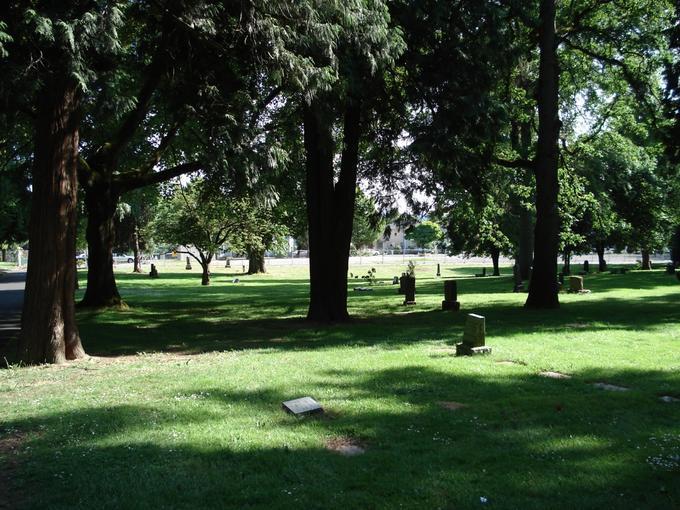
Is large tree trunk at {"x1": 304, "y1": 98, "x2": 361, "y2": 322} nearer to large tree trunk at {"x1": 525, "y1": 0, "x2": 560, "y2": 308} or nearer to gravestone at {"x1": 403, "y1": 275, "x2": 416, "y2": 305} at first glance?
gravestone at {"x1": 403, "y1": 275, "x2": 416, "y2": 305}

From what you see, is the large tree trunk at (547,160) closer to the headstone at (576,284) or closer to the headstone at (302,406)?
the headstone at (576,284)

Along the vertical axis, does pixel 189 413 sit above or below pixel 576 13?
below

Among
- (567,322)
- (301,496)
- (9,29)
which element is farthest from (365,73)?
(301,496)

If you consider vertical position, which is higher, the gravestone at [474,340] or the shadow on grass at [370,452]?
the gravestone at [474,340]

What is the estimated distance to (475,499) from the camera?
3.99 metres

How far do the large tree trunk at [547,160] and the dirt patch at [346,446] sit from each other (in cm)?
1447

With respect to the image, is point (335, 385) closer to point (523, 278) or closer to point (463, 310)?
point (463, 310)

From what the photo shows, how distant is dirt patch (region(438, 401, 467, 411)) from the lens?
6.30 metres

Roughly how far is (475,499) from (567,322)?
37.7 feet

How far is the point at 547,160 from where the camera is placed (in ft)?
61.5

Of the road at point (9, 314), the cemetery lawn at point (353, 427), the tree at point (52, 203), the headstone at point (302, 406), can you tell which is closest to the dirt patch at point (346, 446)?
the cemetery lawn at point (353, 427)

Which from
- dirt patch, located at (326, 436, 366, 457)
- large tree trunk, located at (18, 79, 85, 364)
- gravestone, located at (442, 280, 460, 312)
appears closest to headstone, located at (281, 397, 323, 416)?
dirt patch, located at (326, 436, 366, 457)

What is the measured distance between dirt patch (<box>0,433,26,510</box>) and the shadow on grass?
0.08 metres

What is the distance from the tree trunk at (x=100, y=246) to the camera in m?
20.2
